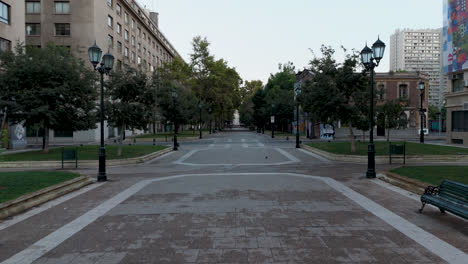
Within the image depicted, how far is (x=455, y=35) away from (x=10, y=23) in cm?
3804

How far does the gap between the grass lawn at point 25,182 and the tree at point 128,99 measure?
7.09 metres

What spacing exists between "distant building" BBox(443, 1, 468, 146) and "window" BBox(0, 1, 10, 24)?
37847mm

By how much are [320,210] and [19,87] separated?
62.1ft

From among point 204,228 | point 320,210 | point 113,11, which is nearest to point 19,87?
point 204,228

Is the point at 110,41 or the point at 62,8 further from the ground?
the point at 62,8

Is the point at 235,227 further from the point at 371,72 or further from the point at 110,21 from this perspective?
the point at 110,21

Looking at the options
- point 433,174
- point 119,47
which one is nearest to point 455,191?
point 433,174

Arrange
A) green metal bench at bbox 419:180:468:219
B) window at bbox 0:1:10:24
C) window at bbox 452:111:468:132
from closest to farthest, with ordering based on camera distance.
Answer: green metal bench at bbox 419:180:468:219
window at bbox 0:1:10:24
window at bbox 452:111:468:132

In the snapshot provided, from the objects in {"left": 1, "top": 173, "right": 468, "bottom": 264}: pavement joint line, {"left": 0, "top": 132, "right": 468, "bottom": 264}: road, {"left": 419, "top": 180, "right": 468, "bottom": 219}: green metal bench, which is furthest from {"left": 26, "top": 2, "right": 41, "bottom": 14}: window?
{"left": 419, "top": 180, "right": 468, "bottom": 219}: green metal bench

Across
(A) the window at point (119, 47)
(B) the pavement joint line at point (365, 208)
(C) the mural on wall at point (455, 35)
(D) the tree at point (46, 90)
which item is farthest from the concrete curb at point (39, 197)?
(A) the window at point (119, 47)

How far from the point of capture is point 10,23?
2533cm

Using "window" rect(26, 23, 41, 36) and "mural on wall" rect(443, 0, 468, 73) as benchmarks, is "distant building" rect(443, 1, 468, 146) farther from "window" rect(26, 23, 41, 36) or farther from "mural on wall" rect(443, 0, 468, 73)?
"window" rect(26, 23, 41, 36)

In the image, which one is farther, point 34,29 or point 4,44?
point 34,29

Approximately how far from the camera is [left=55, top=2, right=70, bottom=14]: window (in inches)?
1437
